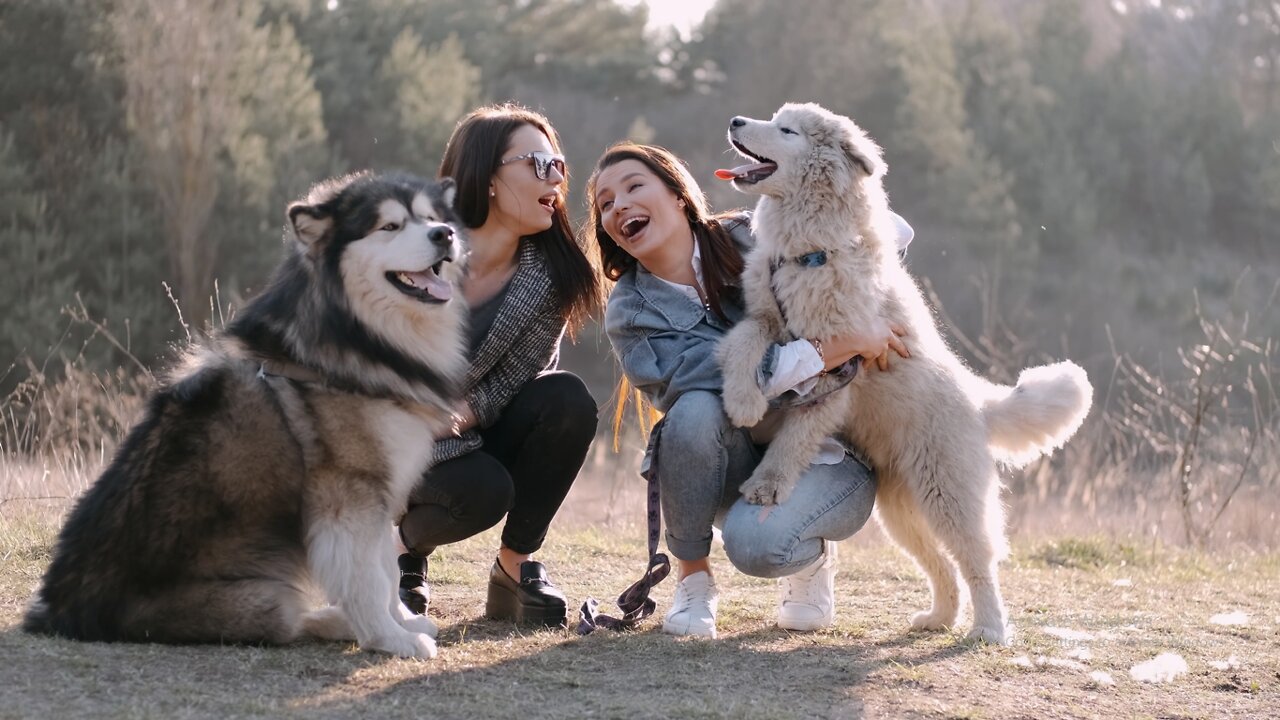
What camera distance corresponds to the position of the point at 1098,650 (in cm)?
386

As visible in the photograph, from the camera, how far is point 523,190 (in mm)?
3982

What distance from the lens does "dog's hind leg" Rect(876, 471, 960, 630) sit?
3.93m

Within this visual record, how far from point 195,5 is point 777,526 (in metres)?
13.6

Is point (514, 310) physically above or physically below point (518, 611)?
above

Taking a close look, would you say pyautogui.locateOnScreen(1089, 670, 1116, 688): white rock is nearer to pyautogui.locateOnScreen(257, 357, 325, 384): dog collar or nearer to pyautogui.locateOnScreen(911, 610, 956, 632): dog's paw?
pyautogui.locateOnScreen(911, 610, 956, 632): dog's paw

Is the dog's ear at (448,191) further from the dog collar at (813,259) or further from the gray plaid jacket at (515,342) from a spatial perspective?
the dog collar at (813,259)

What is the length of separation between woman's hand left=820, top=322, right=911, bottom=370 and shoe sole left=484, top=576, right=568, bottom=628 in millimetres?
→ 1159

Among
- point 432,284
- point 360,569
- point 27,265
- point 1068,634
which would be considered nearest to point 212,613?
point 360,569

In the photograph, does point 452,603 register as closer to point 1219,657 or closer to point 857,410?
point 857,410

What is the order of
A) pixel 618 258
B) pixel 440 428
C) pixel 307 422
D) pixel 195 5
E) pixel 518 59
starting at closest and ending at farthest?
pixel 307 422 → pixel 440 428 → pixel 618 258 → pixel 195 5 → pixel 518 59

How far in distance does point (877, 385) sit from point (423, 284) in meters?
1.41

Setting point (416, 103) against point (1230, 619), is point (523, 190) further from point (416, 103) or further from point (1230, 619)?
point (416, 103)

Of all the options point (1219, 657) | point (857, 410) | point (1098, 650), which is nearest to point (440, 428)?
point (857, 410)

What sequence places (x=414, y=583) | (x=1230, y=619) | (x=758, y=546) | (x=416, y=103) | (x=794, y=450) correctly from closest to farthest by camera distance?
(x=758, y=546), (x=794, y=450), (x=414, y=583), (x=1230, y=619), (x=416, y=103)
